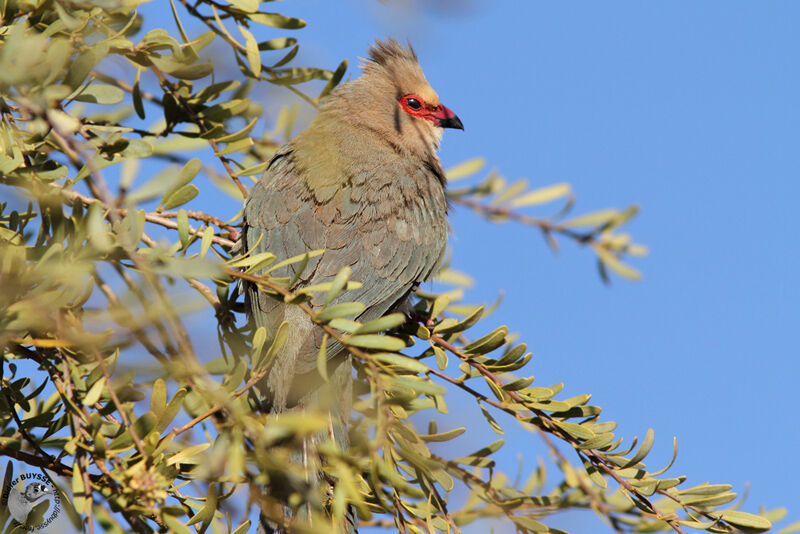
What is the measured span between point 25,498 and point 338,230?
163 centimetres

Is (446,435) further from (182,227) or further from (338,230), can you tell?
(338,230)

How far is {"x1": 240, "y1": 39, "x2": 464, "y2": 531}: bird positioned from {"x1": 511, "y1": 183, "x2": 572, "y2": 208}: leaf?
→ 426mm

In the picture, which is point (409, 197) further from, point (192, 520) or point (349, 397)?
point (192, 520)

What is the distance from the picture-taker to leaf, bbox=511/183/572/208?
343cm

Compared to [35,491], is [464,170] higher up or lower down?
higher up

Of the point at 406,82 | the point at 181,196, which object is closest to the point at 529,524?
the point at 181,196

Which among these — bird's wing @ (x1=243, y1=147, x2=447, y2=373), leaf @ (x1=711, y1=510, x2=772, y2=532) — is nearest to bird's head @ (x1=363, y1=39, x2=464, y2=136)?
bird's wing @ (x1=243, y1=147, x2=447, y2=373)

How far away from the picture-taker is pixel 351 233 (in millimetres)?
3271

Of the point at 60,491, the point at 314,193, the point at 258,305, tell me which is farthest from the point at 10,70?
the point at 314,193

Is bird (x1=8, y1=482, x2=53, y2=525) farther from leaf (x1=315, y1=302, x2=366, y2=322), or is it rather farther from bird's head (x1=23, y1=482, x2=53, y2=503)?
leaf (x1=315, y1=302, x2=366, y2=322)

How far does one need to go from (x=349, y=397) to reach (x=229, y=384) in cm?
98

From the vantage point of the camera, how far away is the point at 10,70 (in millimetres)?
1322

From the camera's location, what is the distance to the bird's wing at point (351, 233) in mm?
3086

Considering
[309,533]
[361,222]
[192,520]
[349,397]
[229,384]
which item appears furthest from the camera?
[361,222]
